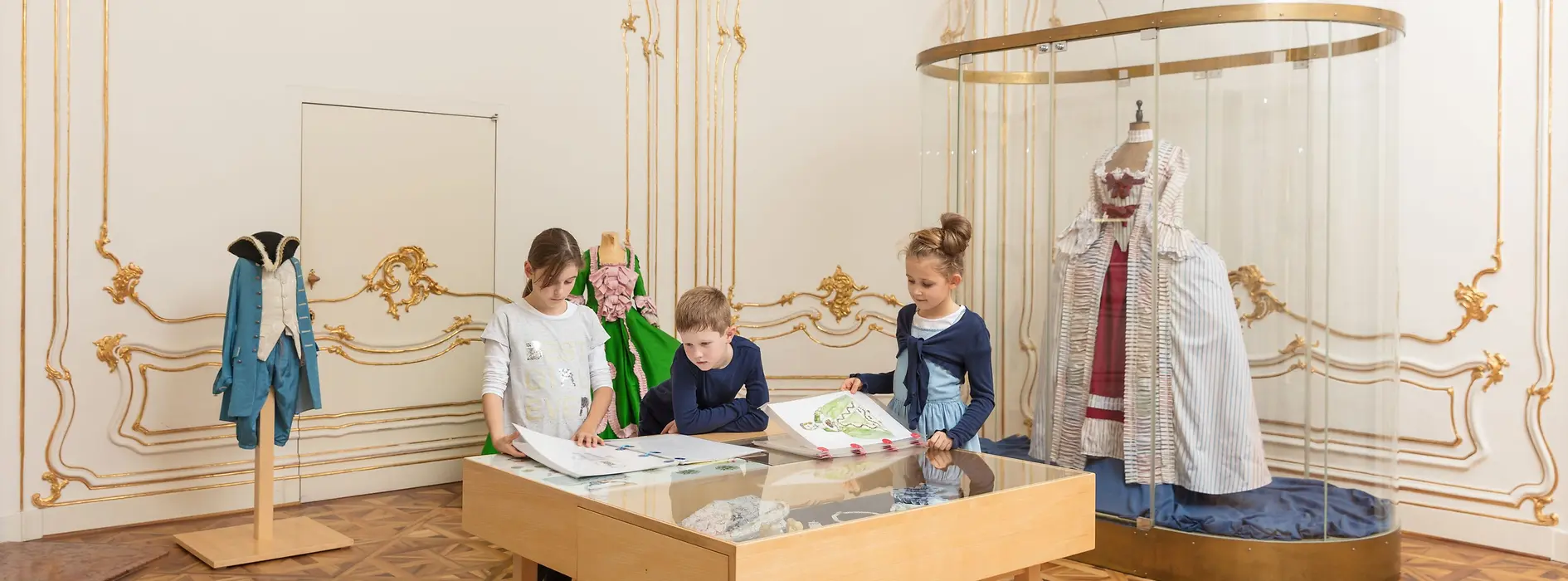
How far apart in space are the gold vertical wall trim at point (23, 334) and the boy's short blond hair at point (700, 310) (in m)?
2.70

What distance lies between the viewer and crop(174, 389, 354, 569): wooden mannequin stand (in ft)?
12.1

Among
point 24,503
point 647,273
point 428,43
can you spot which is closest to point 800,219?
point 647,273

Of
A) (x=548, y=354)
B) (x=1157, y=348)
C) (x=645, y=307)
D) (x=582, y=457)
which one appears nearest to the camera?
(x=582, y=457)

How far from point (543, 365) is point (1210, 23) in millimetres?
2270

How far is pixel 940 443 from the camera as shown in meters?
2.53

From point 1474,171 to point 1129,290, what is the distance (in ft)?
5.34

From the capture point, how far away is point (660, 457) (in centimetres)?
229

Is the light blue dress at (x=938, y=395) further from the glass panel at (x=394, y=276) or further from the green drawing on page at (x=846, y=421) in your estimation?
the glass panel at (x=394, y=276)

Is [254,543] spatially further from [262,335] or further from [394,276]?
[394,276]

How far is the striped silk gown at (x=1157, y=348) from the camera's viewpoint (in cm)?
347

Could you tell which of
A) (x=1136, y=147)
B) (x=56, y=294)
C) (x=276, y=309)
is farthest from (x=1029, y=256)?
(x=56, y=294)

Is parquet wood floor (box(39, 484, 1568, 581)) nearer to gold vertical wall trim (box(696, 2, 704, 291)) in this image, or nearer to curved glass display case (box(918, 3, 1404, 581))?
curved glass display case (box(918, 3, 1404, 581))

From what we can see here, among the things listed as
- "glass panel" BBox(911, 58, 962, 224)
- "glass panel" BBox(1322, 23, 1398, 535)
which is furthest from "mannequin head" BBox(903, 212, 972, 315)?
"glass panel" BBox(1322, 23, 1398, 535)

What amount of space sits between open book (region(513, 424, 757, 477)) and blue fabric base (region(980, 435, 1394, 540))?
1.72 m
